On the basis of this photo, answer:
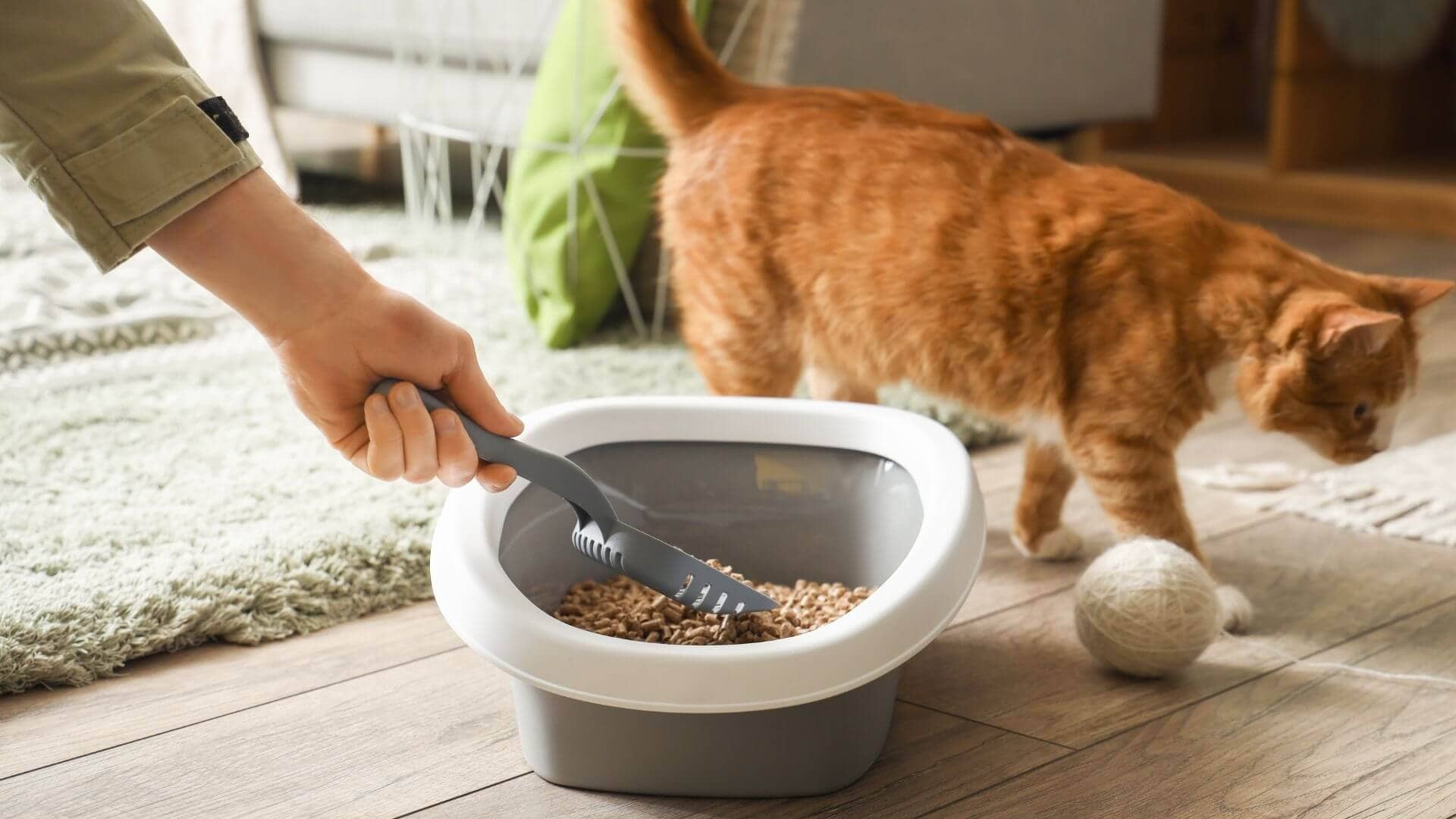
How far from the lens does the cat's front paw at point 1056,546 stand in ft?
4.75

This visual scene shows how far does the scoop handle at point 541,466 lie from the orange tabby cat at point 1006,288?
48 cm

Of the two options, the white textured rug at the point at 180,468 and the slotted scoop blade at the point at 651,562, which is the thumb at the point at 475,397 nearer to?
the slotted scoop blade at the point at 651,562

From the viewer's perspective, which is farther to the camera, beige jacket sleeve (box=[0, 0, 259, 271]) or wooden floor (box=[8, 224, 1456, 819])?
wooden floor (box=[8, 224, 1456, 819])

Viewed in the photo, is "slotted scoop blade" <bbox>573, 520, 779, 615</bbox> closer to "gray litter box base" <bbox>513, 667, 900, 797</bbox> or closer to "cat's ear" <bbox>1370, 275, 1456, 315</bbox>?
"gray litter box base" <bbox>513, 667, 900, 797</bbox>

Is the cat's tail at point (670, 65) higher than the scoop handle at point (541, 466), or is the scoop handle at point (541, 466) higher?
the cat's tail at point (670, 65)

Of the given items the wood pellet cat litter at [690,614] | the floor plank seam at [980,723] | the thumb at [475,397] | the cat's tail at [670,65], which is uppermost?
the cat's tail at [670,65]

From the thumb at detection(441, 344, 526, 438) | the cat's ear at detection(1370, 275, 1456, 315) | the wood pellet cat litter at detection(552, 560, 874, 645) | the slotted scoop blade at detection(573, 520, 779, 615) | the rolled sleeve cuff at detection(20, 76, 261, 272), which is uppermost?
the rolled sleeve cuff at detection(20, 76, 261, 272)

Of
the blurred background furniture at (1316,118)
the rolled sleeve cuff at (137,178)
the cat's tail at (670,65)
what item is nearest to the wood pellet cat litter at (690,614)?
the rolled sleeve cuff at (137,178)

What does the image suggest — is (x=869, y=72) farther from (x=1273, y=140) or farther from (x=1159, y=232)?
(x=1273, y=140)

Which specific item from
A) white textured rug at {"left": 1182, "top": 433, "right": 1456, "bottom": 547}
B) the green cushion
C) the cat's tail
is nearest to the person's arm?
the cat's tail

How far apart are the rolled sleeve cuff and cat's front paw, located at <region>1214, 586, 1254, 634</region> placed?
968 millimetres

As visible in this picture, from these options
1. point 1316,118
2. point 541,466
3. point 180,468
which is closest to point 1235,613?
point 541,466

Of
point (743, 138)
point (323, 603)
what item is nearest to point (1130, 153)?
point (743, 138)

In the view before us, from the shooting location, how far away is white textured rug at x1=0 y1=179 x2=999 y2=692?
123cm
